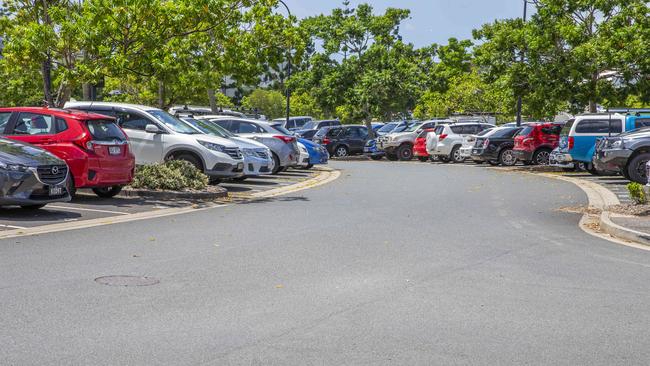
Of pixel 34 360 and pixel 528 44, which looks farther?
pixel 528 44

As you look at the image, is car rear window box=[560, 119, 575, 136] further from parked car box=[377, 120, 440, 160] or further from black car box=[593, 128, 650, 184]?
parked car box=[377, 120, 440, 160]

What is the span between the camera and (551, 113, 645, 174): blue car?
1045 inches

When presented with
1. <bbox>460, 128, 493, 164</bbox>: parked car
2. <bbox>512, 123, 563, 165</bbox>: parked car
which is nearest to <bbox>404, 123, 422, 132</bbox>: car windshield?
<bbox>460, 128, 493, 164</bbox>: parked car

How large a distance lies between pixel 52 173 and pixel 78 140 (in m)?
1.94

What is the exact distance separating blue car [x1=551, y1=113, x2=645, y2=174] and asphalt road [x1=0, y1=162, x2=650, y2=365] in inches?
512

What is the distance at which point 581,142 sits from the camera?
27.2 metres

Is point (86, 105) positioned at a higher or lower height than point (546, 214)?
higher

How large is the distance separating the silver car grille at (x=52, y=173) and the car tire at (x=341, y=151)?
2967 cm

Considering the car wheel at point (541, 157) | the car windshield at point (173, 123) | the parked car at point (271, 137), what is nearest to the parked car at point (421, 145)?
the car wheel at point (541, 157)

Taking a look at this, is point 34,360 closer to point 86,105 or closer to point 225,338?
point 225,338

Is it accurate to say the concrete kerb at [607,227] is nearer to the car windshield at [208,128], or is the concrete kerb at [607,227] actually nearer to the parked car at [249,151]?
the parked car at [249,151]

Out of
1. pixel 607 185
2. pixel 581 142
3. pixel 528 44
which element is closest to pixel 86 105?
pixel 607 185

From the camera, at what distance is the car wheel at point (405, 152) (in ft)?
135

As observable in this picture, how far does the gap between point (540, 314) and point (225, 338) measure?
2716mm
